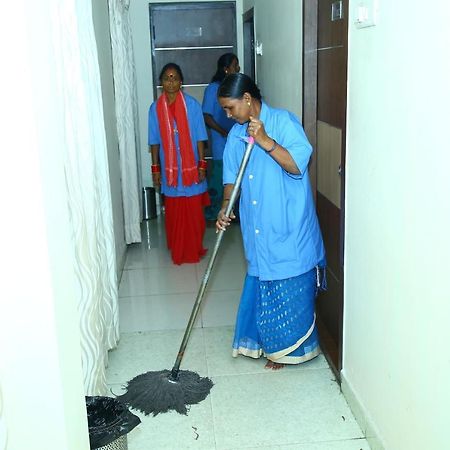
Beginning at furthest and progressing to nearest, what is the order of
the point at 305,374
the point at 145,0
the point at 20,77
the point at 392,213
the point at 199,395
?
the point at 145,0 → the point at 305,374 → the point at 199,395 → the point at 392,213 → the point at 20,77

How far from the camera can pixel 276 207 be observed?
2.73m

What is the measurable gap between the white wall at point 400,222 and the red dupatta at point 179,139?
7.26 feet

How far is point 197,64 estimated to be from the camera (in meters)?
6.15

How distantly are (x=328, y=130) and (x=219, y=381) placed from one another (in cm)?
130

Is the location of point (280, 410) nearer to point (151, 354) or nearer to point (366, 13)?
point (151, 354)

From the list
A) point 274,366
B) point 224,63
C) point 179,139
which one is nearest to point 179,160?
point 179,139

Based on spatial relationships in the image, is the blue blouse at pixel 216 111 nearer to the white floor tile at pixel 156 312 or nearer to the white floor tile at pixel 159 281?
the white floor tile at pixel 159 281

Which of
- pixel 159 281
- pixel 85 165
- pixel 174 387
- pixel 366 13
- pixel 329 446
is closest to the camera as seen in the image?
pixel 366 13

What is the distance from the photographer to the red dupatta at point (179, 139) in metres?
4.47

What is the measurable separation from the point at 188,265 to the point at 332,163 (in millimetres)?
2011

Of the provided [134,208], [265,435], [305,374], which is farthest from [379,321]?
[134,208]

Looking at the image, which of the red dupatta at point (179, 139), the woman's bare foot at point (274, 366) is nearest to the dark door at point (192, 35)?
the red dupatta at point (179, 139)

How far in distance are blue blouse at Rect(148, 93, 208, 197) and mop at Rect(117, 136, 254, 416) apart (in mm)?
1866

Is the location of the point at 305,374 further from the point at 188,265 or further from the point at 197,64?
the point at 197,64
